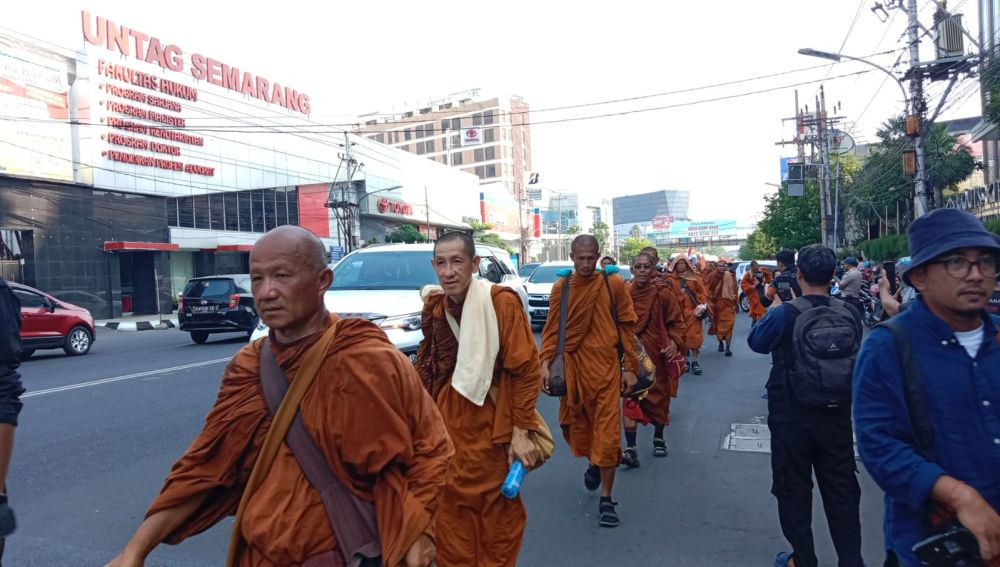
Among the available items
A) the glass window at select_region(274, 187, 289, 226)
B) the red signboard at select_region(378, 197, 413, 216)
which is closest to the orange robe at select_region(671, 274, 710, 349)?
the glass window at select_region(274, 187, 289, 226)

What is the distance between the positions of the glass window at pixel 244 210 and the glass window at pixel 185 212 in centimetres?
336

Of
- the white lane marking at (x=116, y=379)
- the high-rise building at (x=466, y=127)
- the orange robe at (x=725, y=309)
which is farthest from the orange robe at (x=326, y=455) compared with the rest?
the high-rise building at (x=466, y=127)

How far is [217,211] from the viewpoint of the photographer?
36.5m

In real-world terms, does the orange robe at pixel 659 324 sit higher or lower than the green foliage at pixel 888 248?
lower

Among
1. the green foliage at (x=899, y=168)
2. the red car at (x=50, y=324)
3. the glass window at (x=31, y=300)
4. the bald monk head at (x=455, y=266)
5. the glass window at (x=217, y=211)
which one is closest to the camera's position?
the bald monk head at (x=455, y=266)

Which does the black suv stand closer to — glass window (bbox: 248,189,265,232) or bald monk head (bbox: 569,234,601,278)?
bald monk head (bbox: 569,234,601,278)

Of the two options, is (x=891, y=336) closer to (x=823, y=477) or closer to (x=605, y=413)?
(x=823, y=477)

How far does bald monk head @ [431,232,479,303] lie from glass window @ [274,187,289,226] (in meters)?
39.2

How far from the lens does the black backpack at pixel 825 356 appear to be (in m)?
3.52

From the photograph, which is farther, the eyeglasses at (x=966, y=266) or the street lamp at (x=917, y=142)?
the street lamp at (x=917, y=142)

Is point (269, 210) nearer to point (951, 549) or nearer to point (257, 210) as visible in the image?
point (257, 210)

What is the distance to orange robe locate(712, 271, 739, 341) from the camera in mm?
13477

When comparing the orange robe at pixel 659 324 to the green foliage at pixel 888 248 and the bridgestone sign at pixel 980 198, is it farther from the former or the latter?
the green foliage at pixel 888 248

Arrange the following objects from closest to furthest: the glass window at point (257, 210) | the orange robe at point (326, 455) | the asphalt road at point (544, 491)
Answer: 1. the orange robe at point (326, 455)
2. the asphalt road at point (544, 491)
3. the glass window at point (257, 210)
